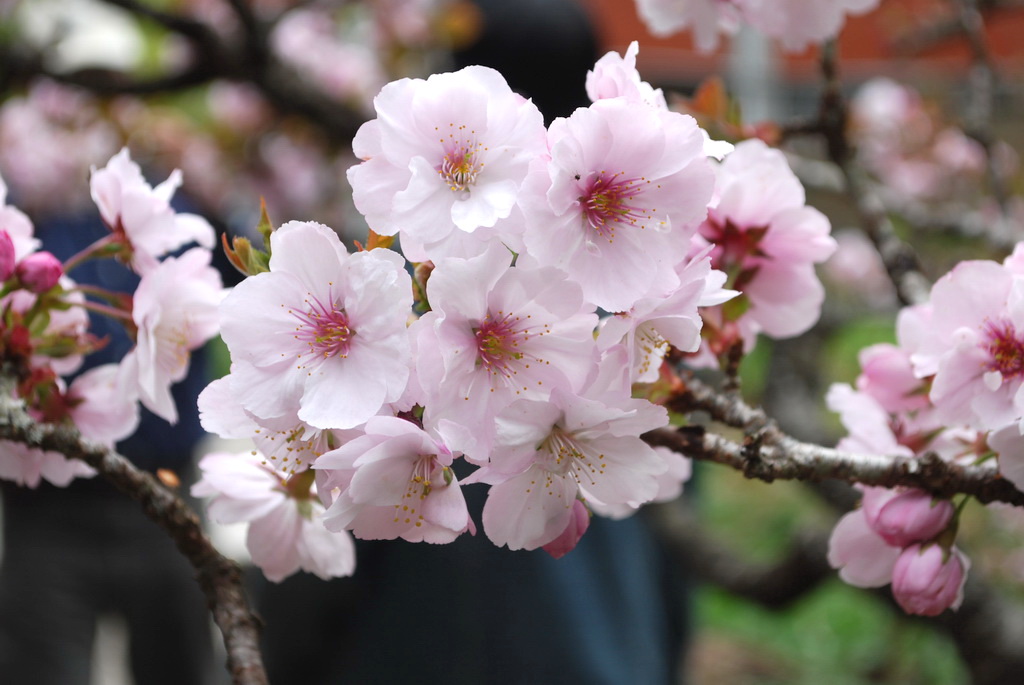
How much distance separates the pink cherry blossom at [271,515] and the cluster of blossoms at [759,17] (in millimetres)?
611

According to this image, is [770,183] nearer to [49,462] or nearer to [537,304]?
[537,304]

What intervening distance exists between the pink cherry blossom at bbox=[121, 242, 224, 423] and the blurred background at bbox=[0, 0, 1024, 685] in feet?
2.36

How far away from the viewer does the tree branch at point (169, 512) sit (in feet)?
2.25

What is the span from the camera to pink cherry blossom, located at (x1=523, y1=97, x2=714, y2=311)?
0.52 m

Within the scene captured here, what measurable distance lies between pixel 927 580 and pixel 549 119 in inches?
46.7

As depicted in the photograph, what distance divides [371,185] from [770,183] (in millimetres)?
337

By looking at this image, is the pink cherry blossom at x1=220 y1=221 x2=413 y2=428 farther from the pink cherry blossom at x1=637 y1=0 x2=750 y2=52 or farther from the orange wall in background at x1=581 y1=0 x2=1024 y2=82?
the orange wall in background at x1=581 y1=0 x2=1024 y2=82

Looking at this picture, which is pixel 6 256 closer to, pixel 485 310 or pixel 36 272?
pixel 36 272

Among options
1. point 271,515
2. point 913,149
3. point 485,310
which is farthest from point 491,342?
point 913,149

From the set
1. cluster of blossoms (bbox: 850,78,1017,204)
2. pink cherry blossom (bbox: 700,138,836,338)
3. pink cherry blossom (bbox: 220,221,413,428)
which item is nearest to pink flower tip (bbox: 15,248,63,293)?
pink cherry blossom (bbox: 220,221,413,428)

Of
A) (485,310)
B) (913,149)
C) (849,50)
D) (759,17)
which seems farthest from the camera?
(849,50)

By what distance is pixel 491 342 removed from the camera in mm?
547

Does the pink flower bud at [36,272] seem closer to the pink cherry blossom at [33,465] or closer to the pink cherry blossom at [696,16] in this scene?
the pink cherry blossom at [33,465]

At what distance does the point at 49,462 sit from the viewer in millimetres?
750
